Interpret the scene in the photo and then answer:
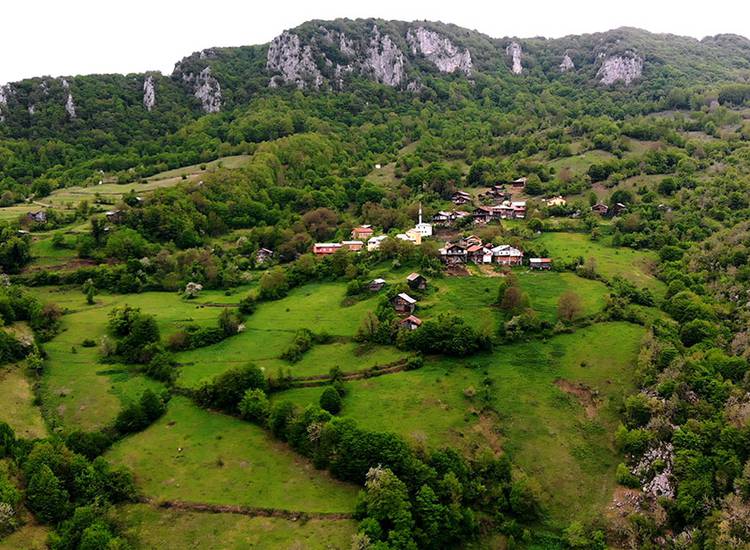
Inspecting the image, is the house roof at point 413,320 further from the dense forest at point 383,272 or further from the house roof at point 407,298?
the house roof at point 407,298

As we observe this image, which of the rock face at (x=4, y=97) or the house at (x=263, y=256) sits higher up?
the rock face at (x=4, y=97)

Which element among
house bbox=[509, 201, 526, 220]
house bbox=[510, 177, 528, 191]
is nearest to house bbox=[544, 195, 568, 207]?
house bbox=[509, 201, 526, 220]

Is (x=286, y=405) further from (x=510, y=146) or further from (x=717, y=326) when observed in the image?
(x=510, y=146)

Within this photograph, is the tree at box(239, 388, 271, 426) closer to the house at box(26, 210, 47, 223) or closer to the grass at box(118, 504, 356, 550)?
the grass at box(118, 504, 356, 550)

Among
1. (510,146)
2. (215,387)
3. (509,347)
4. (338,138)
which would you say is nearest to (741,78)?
(510,146)

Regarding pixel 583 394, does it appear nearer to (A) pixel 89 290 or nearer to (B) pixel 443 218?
(B) pixel 443 218

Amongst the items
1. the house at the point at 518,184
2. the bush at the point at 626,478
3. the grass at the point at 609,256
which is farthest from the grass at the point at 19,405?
the house at the point at 518,184

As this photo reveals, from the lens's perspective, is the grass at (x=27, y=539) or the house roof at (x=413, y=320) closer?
the grass at (x=27, y=539)

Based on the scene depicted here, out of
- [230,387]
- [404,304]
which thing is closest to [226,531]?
[230,387]
